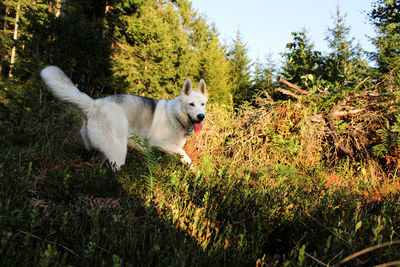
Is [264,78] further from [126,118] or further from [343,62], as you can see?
[126,118]

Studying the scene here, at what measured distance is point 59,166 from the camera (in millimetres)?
2521

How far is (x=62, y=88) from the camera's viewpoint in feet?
9.52

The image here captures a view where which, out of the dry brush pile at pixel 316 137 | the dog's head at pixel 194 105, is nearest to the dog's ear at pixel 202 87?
the dog's head at pixel 194 105

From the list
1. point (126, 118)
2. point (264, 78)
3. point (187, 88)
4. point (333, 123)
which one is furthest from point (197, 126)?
point (264, 78)

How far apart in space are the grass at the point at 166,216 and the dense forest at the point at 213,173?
15mm

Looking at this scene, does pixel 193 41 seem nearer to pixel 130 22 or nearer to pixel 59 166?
pixel 130 22

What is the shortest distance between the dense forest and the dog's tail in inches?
28.2

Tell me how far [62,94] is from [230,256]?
2789 mm

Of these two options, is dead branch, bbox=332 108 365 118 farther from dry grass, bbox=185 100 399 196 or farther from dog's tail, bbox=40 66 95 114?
dog's tail, bbox=40 66 95 114

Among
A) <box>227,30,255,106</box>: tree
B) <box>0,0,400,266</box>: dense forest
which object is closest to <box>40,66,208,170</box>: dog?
<box>0,0,400,266</box>: dense forest

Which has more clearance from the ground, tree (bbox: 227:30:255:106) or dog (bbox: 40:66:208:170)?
tree (bbox: 227:30:255:106)

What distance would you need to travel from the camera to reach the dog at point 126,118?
9.80 feet

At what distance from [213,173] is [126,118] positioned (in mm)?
1629

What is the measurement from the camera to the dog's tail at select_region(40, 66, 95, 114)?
2863 mm
